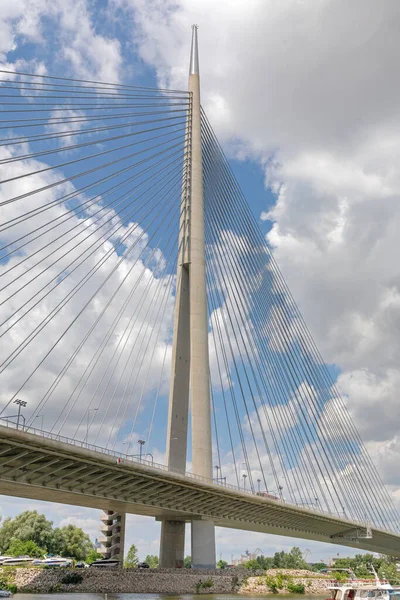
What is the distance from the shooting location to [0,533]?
9038cm

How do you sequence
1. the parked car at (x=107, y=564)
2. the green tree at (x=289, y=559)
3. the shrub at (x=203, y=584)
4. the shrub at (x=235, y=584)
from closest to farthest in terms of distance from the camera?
the shrub at (x=203, y=584), the shrub at (x=235, y=584), the parked car at (x=107, y=564), the green tree at (x=289, y=559)

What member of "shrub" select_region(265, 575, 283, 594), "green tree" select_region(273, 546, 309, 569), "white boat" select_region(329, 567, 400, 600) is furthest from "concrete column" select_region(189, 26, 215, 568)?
"green tree" select_region(273, 546, 309, 569)

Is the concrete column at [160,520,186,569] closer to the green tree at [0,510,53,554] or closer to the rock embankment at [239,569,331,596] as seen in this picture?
the rock embankment at [239,569,331,596]

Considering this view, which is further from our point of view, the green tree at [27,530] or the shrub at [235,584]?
the green tree at [27,530]

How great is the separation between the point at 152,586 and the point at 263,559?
4944 inches

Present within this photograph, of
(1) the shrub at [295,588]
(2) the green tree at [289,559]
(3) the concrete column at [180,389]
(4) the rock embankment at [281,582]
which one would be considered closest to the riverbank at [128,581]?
(4) the rock embankment at [281,582]

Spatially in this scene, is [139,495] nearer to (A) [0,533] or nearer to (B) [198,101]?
(B) [198,101]

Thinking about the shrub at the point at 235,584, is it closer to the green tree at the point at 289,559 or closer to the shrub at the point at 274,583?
the shrub at the point at 274,583

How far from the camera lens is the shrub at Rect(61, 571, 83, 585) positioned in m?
43.5

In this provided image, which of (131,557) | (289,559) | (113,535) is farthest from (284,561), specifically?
(113,535)

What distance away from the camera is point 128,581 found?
4422 centimetres

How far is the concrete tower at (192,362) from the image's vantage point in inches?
1788

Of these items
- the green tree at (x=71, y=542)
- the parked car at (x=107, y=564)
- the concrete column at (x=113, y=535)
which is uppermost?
the green tree at (x=71, y=542)

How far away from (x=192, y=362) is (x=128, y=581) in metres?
16.5
